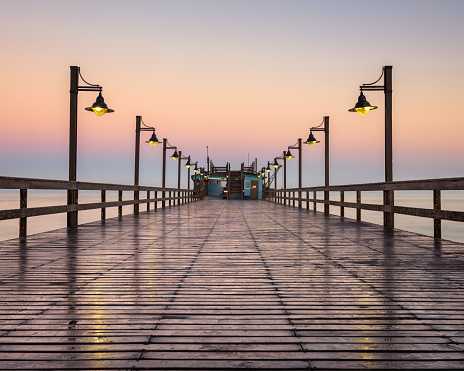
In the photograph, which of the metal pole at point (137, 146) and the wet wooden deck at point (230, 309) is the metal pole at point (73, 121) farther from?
the metal pole at point (137, 146)

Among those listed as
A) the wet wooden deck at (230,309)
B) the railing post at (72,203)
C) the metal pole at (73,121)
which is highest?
the metal pole at (73,121)

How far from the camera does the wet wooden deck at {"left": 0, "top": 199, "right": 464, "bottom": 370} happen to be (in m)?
2.03

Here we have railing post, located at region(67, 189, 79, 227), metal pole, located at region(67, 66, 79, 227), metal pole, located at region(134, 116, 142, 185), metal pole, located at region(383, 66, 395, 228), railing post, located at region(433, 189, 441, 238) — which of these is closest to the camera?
railing post, located at region(433, 189, 441, 238)

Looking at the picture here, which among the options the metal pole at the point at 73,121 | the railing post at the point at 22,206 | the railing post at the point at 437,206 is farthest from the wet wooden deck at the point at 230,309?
the metal pole at the point at 73,121

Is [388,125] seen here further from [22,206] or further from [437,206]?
[22,206]

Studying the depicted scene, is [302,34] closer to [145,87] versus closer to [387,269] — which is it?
[145,87]

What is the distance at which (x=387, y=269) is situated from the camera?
178 inches

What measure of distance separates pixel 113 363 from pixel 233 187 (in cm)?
4975

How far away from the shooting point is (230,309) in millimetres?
2873

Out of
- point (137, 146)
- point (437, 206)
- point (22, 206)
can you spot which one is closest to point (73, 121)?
point (22, 206)

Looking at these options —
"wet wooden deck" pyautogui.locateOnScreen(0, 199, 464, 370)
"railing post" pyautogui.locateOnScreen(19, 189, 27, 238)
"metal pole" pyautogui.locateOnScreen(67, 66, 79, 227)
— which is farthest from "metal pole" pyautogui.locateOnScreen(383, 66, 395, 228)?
"railing post" pyautogui.locateOnScreen(19, 189, 27, 238)

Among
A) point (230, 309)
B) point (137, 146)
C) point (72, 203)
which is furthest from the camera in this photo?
point (137, 146)

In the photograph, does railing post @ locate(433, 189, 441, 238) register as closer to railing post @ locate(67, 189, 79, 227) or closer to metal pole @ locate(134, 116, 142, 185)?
railing post @ locate(67, 189, 79, 227)

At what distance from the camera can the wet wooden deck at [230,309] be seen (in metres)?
2.03
